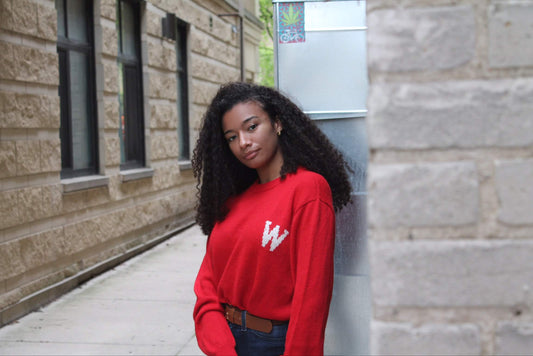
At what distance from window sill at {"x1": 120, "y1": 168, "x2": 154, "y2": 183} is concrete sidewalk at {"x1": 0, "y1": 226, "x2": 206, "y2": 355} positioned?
1.09 meters

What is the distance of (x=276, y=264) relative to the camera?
2.24 meters

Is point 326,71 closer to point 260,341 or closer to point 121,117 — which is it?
point 260,341

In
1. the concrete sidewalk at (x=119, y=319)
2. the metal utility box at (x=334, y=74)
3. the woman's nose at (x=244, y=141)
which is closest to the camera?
the woman's nose at (x=244, y=141)

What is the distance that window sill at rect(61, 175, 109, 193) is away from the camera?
6936mm

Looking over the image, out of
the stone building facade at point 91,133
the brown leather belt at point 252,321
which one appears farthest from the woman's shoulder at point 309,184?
the stone building facade at point 91,133

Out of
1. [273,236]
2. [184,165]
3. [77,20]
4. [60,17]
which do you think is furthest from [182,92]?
[273,236]

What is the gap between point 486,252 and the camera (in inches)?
54.5

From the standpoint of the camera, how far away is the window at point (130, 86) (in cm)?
908

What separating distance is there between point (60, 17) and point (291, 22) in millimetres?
4602

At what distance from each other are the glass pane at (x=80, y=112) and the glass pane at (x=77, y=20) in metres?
0.20

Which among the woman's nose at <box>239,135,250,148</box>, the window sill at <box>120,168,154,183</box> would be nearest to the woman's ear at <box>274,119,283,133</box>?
the woman's nose at <box>239,135,250,148</box>

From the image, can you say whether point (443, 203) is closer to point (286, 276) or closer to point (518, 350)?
point (518, 350)

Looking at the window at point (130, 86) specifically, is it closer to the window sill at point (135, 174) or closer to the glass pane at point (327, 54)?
the window sill at point (135, 174)

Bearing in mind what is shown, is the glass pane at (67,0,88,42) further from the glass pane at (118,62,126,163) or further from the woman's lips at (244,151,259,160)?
the woman's lips at (244,151,259,160)
